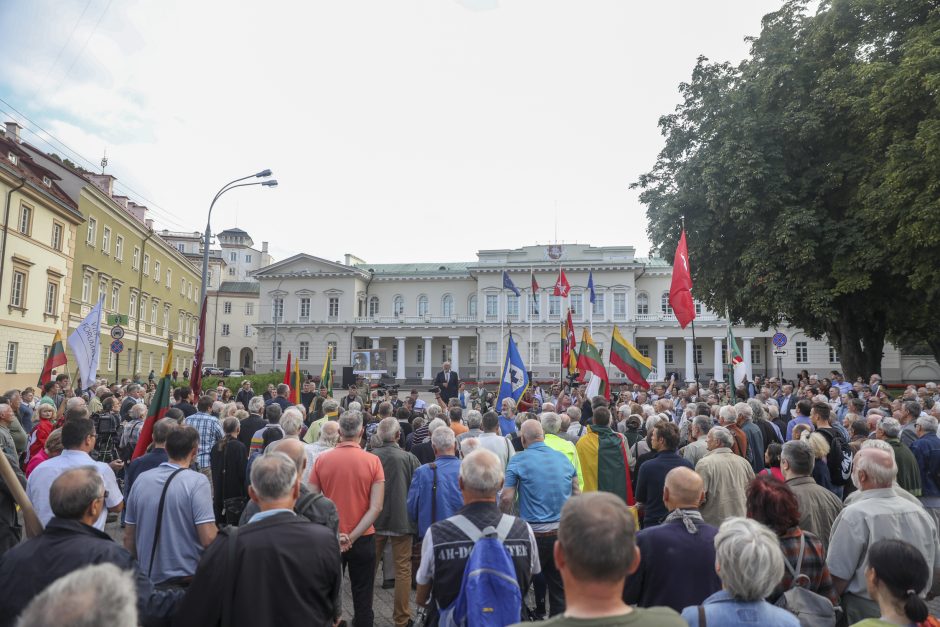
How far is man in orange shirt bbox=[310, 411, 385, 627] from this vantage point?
4867mm

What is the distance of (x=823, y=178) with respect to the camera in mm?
20797

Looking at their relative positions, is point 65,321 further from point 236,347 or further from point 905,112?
point 236,347

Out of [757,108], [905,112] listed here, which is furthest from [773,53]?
[905,112]

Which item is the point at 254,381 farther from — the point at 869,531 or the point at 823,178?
the point at 869,531

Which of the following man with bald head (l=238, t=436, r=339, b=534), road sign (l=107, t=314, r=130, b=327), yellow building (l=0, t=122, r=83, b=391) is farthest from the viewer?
yellow building (l=0, t=122, r=83, b=391)

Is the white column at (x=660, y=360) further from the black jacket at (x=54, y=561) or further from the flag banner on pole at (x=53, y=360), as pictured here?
the black jacket at (x=54, y=561)

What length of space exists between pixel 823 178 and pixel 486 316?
123 feet

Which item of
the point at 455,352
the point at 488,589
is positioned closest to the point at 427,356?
the point at 455,352

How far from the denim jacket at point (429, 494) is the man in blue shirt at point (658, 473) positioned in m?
1.63

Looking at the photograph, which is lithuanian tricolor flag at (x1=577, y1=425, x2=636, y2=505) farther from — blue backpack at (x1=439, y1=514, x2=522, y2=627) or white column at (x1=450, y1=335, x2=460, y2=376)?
white column at (x1=450, y1=335, x2=460, y2=376)

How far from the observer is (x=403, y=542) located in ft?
18.2

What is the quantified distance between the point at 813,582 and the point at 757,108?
21322mm

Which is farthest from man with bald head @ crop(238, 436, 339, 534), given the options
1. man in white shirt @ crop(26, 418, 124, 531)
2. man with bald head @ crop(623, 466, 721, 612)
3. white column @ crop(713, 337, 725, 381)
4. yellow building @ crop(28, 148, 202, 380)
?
white column @ crop(713, 337, 725, 381)

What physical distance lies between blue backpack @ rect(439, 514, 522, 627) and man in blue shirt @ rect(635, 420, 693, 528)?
2.34 metres
